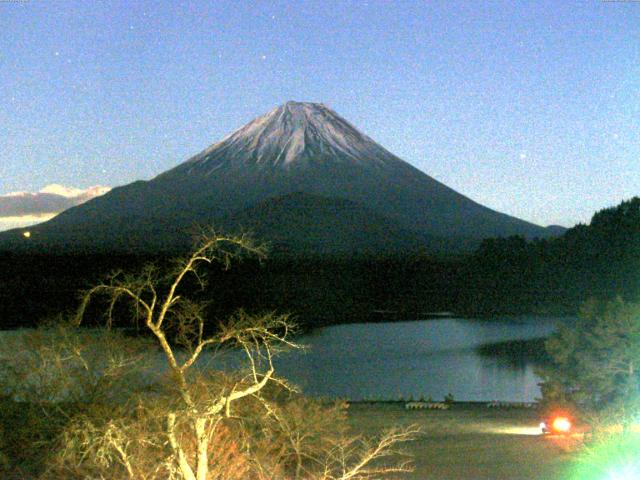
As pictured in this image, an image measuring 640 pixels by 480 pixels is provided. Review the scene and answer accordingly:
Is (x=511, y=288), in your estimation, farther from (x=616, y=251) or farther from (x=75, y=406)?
(x=75, y=406)

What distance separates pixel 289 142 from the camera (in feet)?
398

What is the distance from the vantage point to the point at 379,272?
8875 cm

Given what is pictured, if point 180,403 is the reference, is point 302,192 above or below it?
above

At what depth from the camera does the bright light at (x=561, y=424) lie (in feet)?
48.6

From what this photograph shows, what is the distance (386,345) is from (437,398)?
52.0 feet

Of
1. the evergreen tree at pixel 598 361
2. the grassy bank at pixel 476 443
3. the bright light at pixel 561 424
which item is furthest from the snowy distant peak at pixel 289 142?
the bright light at pixel 561 424

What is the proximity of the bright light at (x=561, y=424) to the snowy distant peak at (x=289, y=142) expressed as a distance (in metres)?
100

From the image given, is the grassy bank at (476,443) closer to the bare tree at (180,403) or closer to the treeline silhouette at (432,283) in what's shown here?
the bare tree at (180,403)

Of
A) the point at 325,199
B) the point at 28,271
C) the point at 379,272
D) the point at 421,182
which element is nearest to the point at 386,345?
the point at 28,271

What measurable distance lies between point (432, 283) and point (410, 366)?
46.8m

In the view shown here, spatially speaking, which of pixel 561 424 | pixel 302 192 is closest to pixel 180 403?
pixel 561 424

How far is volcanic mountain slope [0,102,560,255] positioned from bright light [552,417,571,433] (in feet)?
291

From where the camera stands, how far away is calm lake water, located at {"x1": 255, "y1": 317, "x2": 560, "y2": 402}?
96.0 ft

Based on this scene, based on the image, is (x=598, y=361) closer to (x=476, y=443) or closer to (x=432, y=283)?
(x=476, y=443)
